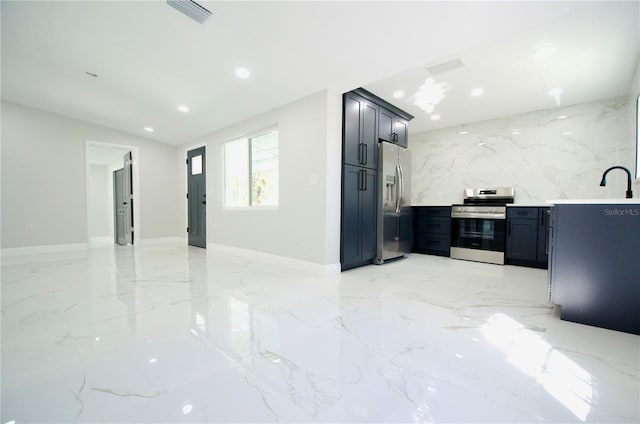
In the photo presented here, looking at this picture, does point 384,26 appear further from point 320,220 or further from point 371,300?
point 371,300

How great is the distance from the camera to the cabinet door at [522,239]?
145 inches

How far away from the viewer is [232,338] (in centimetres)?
162

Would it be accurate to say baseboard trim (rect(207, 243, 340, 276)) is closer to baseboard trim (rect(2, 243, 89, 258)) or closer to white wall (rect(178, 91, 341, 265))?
white wall (rect(178, 91, 341, 265))

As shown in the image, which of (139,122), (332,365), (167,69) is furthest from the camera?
(139,122)

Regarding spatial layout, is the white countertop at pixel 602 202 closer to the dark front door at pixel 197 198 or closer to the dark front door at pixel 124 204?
the dark front door at pixel 197 198

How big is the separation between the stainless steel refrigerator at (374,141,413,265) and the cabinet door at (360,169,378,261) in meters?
0.06

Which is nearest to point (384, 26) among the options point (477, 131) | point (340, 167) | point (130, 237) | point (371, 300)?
point (340, 167)

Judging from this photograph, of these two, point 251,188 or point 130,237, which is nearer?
point 251,188

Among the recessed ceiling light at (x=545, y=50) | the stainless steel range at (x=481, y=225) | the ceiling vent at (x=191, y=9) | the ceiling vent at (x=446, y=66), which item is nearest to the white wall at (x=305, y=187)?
the ceiling vent at (x=446, y=66)

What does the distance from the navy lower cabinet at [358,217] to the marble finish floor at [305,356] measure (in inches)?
32.6

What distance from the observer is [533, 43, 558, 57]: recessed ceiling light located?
7.85 ft

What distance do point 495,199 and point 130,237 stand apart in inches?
293

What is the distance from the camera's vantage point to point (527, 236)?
373 cm

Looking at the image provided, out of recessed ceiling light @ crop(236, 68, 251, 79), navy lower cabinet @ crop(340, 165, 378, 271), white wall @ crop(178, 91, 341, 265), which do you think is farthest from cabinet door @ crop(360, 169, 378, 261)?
recessed ceiling light @ crop(236, 68, 251, 79)
